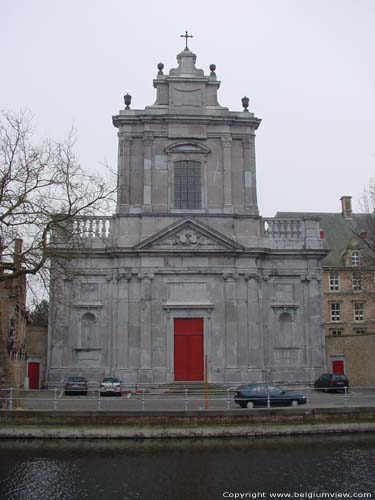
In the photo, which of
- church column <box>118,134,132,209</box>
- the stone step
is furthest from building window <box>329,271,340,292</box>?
church column <box>118,134,132,209</box>

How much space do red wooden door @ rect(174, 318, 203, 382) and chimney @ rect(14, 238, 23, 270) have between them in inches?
517

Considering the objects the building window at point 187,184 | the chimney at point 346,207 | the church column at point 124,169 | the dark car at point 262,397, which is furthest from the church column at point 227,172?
the chimney at point 346,207

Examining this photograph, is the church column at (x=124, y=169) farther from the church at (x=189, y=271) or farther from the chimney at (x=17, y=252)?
the chimney at (x=17, y=252)

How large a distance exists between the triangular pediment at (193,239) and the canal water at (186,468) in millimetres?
15852

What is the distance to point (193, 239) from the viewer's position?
3584cm

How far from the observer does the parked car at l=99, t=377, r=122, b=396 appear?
1247 inches

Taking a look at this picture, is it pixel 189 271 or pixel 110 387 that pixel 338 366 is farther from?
pixel 110 387

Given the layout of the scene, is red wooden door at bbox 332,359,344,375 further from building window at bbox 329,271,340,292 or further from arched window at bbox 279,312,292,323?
building window at bbox 329,271,340,292

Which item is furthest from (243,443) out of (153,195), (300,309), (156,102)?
(156,102)

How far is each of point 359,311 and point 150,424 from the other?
36.7 metres

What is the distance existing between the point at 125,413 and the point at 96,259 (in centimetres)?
1587

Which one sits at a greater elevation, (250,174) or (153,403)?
(250,174)

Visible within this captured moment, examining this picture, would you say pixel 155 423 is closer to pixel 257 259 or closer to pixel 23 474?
pixel 23 474

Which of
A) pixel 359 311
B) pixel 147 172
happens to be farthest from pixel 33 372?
pixel 359 311
